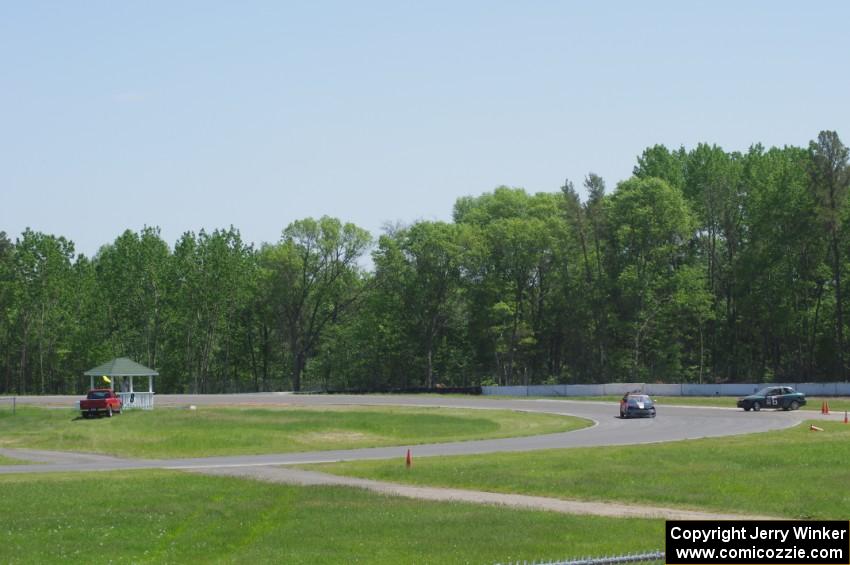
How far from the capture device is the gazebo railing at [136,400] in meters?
76.7

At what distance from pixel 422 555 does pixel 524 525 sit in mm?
4116

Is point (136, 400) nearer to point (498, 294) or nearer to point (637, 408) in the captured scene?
point (637, 408)

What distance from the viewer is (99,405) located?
230 ft

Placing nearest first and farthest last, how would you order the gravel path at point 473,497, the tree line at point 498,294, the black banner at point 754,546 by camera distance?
the black banner at point 754,546 → the gravel path at point 473,497 → the tree line at point 498,294

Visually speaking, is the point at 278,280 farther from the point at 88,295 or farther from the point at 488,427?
the point at 488,427

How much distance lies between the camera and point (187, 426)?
6366cm

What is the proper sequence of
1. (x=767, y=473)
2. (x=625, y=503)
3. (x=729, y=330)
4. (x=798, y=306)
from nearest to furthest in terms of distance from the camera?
(x=625, y=503)
(x=767, y=473)
(x=798, y=306)
(x=729, y=330)

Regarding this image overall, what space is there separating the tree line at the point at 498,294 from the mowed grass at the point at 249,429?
4516 centimetres

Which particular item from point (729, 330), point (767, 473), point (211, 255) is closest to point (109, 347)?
point (211, 255)

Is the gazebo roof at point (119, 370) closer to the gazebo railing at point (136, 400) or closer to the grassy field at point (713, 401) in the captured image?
the gazebo railing at point (136, 400)

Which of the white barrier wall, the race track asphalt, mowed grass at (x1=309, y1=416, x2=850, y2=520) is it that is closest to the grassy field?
the white barrier wall

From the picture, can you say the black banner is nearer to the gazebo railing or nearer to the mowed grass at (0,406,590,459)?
the mowed grass at (0,406,590,459)

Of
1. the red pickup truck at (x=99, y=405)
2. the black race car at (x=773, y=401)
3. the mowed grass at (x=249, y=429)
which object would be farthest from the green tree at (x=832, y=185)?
the red pickup truck at (x=99, y=405)

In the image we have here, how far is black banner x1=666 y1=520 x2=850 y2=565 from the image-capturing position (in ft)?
57.9
